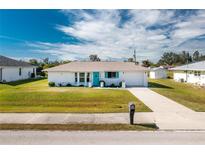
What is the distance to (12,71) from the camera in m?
34.2

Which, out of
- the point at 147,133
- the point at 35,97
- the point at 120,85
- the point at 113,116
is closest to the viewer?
the point at 147,133

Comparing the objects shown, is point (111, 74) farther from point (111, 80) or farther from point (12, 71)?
point (12, 71)

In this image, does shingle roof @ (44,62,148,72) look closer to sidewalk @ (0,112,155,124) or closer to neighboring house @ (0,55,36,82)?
neighboring house @ (0,55,36,82)

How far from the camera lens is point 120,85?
26.4 meters

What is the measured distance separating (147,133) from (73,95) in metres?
10.3

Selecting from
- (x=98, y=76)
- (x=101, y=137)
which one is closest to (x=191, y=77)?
(x=98, y=76)

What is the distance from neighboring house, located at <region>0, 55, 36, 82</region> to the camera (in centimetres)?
3125

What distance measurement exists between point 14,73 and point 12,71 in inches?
36.1

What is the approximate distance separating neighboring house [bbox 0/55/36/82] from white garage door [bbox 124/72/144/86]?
15.7m

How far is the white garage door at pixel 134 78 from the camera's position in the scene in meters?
27.1

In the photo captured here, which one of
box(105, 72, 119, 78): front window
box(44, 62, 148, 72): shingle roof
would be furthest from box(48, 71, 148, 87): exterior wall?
box(44, 62, 148, 72): shingle roof

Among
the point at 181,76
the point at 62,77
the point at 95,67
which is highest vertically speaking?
the point at 95,67
